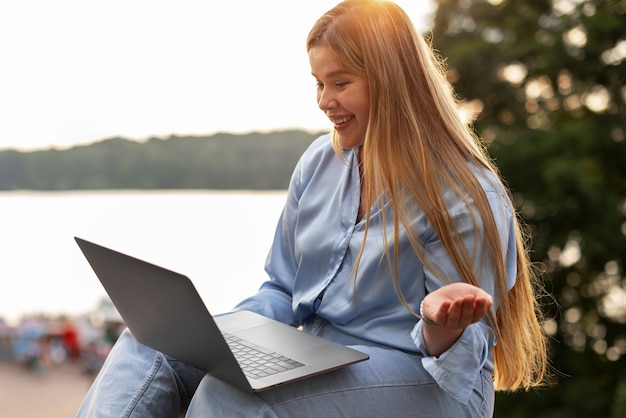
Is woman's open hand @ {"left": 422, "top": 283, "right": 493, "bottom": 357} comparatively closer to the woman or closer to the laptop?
the woman

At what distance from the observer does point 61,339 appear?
331 centimetres

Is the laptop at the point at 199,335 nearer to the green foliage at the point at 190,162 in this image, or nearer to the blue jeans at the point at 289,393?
the blue jeans at the point at 289,393

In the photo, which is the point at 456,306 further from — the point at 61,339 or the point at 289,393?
the point at 61,339

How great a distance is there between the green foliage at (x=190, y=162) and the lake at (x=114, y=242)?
0.14 metres

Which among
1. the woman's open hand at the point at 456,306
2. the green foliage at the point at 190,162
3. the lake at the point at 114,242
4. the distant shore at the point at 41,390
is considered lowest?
the distant shore at the point at 41,390

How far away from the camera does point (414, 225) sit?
3.77 ft

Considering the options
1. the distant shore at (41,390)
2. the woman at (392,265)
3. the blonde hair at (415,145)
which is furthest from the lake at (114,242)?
the blonde hair at (415,145)

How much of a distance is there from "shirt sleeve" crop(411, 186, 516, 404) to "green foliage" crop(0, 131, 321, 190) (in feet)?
7.15

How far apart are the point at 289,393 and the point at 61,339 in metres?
2.56

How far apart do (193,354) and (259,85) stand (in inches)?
90.3

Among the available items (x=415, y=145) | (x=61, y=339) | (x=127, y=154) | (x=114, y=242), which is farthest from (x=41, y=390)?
(x=415, y=145)

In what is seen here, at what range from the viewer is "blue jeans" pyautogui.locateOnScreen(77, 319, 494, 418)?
102 centimetres

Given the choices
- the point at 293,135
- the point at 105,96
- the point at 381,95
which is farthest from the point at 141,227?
the point at 381,95

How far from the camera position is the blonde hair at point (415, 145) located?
113cm
